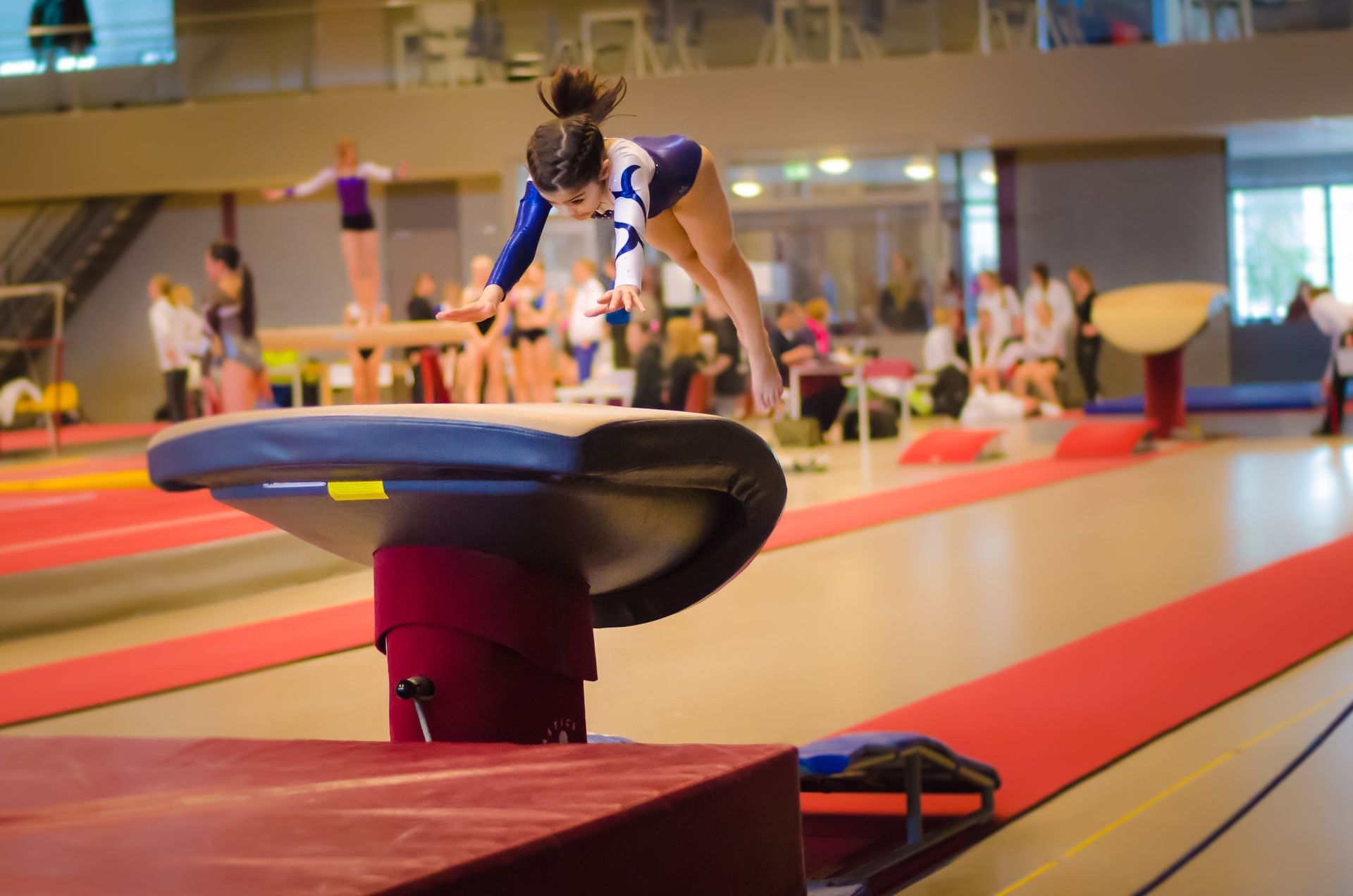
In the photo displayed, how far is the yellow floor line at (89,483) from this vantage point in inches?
303

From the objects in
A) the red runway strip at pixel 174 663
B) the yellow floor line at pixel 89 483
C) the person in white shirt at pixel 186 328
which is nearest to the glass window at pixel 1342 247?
the person in white shirt at pixel 186 328

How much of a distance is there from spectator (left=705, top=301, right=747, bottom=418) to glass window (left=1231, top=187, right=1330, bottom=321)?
6.26 meters

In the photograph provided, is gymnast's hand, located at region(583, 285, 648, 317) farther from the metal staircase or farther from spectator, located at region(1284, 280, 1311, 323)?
the metal staircase

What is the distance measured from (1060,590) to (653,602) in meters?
2.70

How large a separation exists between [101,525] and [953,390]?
8.36m

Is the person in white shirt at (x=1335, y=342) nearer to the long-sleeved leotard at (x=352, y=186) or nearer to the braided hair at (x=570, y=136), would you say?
the long-sleeved leotard at (x=352, y=186)

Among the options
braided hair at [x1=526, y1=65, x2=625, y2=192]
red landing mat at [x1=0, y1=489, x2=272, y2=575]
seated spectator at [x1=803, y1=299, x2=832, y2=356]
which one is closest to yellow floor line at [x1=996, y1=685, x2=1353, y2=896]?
braided hair at [x1=526, y1=65, x2=625, y2=192]

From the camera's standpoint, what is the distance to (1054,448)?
1085 cm

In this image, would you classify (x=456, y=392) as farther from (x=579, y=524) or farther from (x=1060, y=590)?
(x=579, y=524)

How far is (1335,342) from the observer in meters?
10.4

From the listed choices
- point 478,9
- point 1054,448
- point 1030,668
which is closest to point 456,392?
point 1054,448

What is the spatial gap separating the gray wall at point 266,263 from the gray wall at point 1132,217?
646cm

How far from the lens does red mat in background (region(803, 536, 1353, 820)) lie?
2.84 meters

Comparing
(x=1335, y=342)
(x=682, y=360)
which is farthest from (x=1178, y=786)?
(x=1335, y=342)
